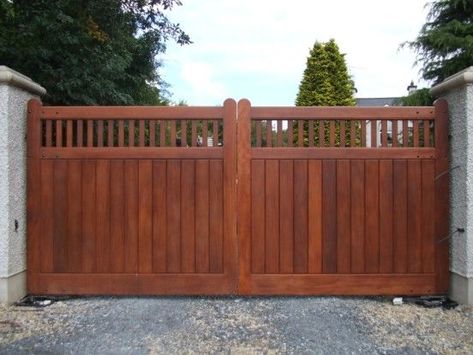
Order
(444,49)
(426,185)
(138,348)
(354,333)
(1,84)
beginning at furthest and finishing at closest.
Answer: (444,49)
(426,185)
(1,84)
(354,333)
(138,348)

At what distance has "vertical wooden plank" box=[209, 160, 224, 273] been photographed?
3951mm

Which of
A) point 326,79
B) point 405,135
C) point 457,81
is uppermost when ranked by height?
point 326,79

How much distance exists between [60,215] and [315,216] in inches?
86.4

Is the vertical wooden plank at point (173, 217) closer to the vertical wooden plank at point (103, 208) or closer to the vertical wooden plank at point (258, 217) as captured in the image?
the vertical wooden plank at point (103, 208)

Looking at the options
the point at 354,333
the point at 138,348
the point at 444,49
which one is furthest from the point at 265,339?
the point at 444,49

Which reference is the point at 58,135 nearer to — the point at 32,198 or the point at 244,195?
the point at 32,198

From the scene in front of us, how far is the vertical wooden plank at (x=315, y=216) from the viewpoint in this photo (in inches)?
155

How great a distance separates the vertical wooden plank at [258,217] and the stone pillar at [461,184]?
1.59 meters

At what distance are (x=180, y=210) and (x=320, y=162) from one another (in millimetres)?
1271

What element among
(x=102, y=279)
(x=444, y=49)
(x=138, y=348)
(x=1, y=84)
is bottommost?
(x=138, y=348)

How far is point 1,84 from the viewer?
369 centimetres

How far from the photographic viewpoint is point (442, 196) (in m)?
3.92

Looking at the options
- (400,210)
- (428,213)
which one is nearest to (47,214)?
(400,210)

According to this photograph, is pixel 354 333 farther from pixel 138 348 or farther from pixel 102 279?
pixel 102 279
